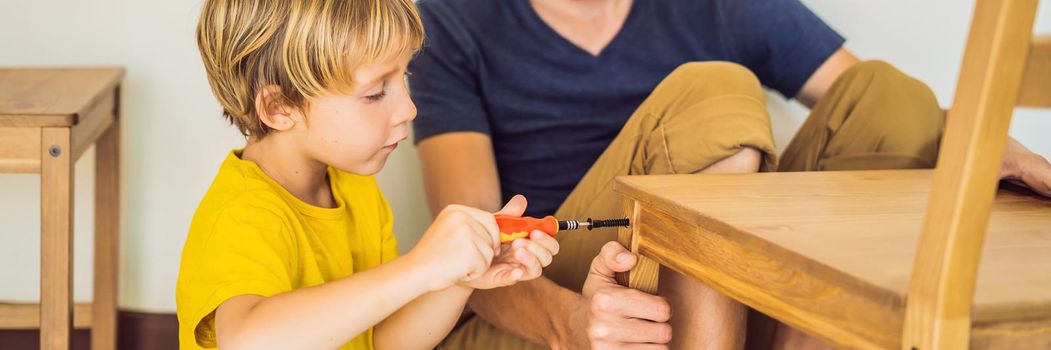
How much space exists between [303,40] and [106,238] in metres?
0.92

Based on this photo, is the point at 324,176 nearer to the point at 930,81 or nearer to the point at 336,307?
the point at 336,307

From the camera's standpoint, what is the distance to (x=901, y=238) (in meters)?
0.84

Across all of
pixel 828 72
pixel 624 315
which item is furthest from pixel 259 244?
pixel 828 72

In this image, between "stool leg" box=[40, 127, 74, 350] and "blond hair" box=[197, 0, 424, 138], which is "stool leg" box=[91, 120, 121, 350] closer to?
"stool leg" box=[40, 127, 74, 350]

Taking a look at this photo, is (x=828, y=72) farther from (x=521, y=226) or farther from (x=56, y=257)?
(x=56, y=257)

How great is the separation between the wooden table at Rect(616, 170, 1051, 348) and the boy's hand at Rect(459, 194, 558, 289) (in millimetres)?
95

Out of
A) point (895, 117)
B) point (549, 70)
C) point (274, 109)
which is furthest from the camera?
point (549, 70)

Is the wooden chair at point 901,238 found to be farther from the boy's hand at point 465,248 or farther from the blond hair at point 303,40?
the blond hair at point 303,40

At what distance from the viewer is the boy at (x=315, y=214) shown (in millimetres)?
986

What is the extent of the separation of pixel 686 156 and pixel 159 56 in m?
1.08

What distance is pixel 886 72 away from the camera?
1.34 meters

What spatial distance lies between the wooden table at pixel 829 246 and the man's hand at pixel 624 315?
0.02 metres

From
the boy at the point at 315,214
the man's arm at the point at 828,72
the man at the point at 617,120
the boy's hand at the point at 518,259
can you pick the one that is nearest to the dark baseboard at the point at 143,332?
the man at the point at 617,120

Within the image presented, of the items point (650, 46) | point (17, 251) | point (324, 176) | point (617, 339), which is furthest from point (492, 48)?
point (17, 251)
